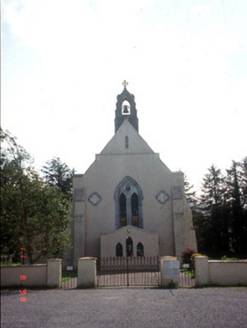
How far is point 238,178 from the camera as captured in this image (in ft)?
16.3

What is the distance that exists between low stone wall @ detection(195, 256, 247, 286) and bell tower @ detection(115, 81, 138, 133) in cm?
2060

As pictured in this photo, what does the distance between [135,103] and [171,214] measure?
13163 mm

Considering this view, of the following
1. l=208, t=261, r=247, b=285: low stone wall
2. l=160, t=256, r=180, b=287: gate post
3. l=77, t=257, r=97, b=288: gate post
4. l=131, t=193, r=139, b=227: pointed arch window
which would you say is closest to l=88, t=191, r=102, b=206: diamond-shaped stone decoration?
l=131, t=193, r=139, b=227: pointed arch window

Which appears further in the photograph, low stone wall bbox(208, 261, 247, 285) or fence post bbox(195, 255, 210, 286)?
fence post bbox(195, 255, 210, 286)

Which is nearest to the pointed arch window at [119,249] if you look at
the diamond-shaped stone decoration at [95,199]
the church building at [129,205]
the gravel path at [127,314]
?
the church building at [129,205]

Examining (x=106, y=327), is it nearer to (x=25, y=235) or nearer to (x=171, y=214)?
(x=25, y=235)

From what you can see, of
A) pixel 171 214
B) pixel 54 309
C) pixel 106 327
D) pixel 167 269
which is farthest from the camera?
pixel 171 214

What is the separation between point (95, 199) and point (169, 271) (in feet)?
45.1

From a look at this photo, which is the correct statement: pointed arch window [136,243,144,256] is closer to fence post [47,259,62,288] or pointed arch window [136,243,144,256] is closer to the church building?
the church building

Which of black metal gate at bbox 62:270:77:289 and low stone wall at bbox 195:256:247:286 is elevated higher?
low stone wall at bbox 195:256:247:286

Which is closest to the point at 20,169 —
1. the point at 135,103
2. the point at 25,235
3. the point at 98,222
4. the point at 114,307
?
the point at 25,235

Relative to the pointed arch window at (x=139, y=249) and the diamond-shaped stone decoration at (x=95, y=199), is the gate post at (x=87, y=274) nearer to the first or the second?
the pointed arch window at (x=139, y=249)

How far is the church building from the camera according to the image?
74.2ft

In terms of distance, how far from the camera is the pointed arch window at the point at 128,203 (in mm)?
24872
